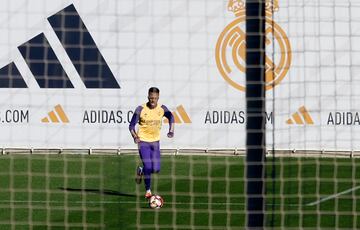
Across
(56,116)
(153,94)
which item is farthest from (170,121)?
(56,116)

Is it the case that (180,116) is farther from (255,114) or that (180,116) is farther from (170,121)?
(255,114)

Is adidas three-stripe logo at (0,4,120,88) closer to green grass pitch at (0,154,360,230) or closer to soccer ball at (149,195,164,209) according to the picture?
green grass pitch at (0,154,360,230)

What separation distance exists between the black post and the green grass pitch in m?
4.23

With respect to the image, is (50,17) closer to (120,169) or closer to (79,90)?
(79,90)

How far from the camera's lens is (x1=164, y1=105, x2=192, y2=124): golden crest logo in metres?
19.0

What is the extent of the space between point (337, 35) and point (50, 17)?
5264 mm

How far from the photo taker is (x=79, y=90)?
19203mm

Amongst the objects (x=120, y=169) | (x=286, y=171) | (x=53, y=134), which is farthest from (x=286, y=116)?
(x=53, y=134)

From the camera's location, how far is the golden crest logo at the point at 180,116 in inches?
749

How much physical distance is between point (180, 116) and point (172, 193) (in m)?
3.79

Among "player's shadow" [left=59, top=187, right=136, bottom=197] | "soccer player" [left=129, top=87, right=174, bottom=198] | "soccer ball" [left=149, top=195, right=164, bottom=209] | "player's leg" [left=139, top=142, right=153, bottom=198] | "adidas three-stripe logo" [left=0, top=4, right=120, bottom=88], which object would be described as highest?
"adidas three-stripe logo" [left=0, top=4, right=120, bottom=88]

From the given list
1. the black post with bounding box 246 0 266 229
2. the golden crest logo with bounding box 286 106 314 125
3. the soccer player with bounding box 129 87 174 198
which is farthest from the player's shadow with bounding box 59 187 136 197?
A: the black post with bounding box 246 0 266 229

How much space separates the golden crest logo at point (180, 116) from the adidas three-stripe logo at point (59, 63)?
1.30 meters

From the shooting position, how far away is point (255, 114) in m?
6.16
